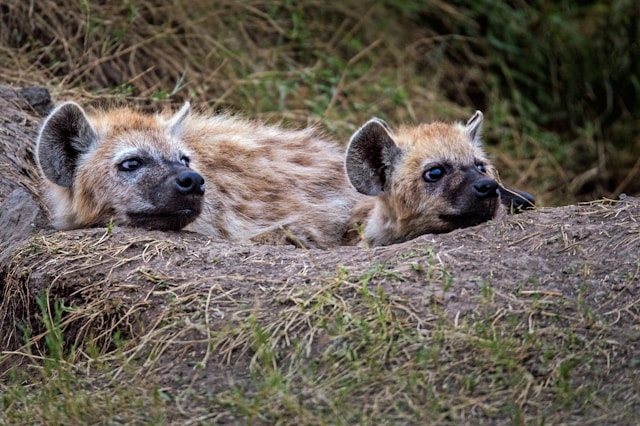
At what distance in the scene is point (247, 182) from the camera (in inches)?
197

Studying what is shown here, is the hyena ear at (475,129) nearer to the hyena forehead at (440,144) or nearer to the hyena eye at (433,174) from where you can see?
the hyena forehead at (440,144)

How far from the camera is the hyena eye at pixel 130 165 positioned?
14.7 ft

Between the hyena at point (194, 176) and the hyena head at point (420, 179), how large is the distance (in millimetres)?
429

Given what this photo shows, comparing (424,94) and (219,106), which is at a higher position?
(219,106)

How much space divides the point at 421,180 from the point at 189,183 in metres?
1.03

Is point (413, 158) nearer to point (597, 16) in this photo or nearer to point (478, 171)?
point (478, 171)

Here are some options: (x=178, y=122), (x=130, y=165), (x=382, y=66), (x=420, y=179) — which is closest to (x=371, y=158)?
(x=420, y=179)

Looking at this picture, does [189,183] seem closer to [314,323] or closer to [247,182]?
[247,182]

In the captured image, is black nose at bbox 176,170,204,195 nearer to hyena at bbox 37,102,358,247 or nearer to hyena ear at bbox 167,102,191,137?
hyena at bbox 37,102,358,247

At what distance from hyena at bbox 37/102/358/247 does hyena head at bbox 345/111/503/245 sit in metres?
0.43

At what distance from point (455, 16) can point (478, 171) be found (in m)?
4.20

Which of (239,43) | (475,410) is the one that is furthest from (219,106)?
(475,410)

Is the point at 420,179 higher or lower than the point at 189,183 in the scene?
lower

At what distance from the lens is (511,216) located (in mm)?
4195
